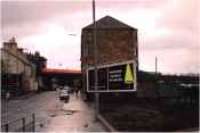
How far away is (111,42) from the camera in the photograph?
304 feet

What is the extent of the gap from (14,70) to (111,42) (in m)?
30.1

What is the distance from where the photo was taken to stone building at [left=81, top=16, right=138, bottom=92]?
295 feet

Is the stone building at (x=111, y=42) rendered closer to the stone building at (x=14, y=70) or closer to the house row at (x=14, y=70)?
the house row at (x=14, y=70)

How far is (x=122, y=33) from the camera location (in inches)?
3693

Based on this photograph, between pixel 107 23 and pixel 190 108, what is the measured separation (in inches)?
2263

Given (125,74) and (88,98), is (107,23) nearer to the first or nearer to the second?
(88,98)

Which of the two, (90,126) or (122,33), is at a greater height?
(122,33)

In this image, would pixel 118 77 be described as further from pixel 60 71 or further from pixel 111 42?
pixel 60 71

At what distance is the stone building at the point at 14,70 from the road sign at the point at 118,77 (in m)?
65.2

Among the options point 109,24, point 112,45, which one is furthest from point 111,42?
point 109,24

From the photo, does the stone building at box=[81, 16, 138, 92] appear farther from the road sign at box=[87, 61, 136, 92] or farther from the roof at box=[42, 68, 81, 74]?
the roof at box=[42, 68, 81, 74]

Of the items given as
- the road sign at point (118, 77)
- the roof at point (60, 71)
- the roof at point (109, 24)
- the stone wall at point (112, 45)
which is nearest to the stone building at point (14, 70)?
the stone wall at point (112, 45)

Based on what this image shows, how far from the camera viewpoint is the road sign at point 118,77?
3453 cm

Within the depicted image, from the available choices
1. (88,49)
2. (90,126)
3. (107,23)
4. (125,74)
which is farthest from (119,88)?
(107,23)
